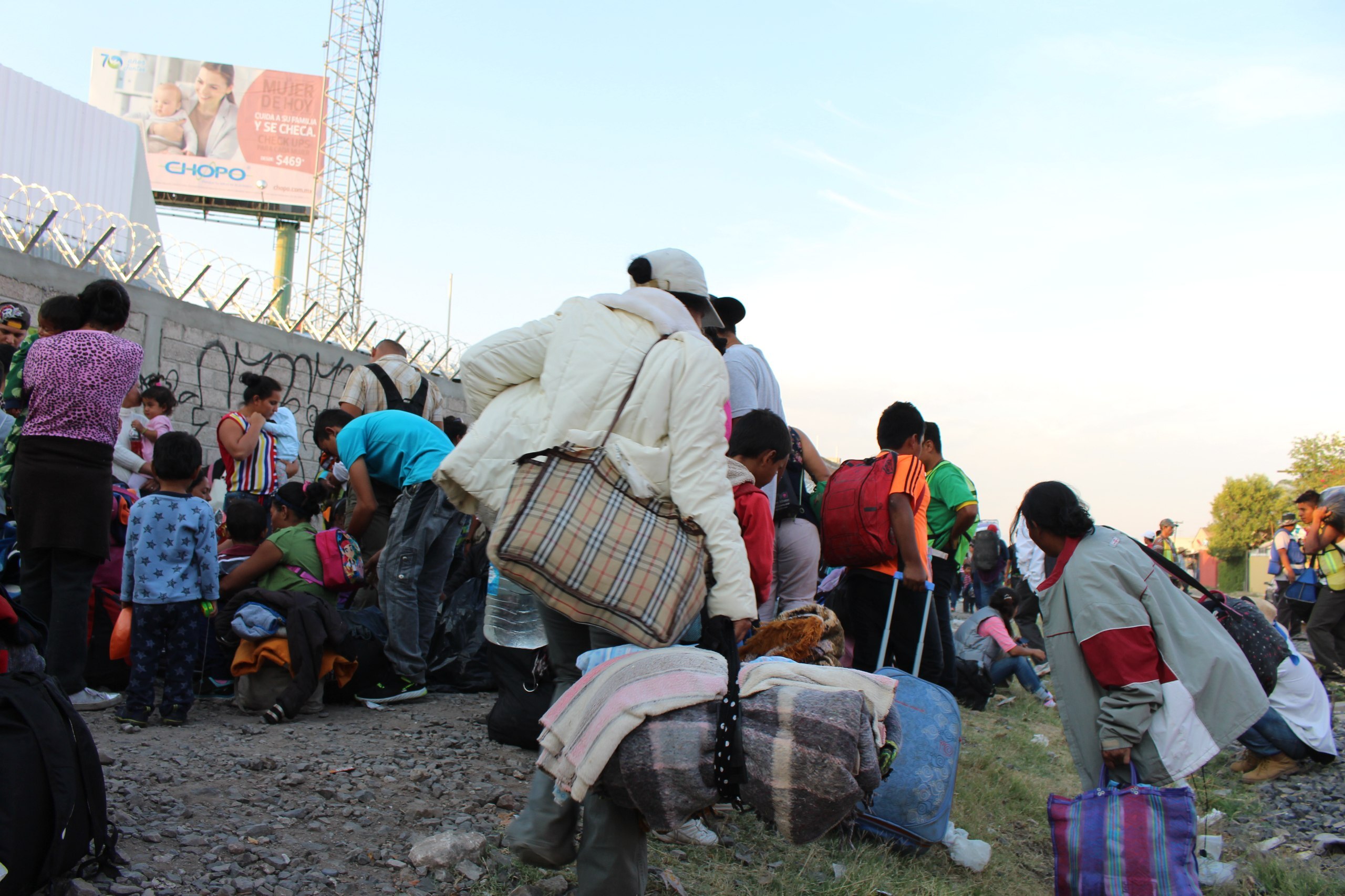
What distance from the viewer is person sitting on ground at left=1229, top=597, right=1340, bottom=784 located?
4.76 metres

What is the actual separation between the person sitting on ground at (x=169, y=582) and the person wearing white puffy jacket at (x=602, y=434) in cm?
210

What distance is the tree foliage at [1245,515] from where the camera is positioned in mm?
52031

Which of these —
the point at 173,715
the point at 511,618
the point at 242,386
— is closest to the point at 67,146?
the point at 242,386

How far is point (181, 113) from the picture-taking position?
4275 cm

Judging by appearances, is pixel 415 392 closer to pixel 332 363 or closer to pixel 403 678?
pixel 403 678

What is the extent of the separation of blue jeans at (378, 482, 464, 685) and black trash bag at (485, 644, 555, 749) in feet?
2.59

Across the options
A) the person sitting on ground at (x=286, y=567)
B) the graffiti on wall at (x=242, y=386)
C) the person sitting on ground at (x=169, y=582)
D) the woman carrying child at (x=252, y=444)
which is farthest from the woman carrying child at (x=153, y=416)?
the person sitting on ground at (x=169, y=582)

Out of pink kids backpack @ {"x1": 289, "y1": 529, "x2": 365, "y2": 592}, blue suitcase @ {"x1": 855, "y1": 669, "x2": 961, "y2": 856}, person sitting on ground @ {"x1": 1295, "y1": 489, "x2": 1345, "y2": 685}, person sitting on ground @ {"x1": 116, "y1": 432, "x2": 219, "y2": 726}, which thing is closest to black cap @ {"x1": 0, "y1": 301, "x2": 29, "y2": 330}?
person sitting on ground @ {"x1": 116, "y1": 432, "x2": 219, "y2": 726}

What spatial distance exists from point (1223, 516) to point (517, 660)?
61.6 metres

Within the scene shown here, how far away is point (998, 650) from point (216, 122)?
46216mm

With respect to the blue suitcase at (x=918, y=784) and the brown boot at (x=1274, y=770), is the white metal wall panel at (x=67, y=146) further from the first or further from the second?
the brown boot at (x=1274, y=770)

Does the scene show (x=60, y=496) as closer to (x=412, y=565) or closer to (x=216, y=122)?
(x=412, y=565)

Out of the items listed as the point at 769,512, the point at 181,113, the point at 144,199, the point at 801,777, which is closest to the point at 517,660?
the point at 769,512

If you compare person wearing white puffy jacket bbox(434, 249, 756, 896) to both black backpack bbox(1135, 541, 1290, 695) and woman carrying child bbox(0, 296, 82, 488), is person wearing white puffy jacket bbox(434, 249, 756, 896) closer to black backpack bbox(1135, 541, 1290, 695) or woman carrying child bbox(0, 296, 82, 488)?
black backpack bbox(1135, 541, 1290, 695)
